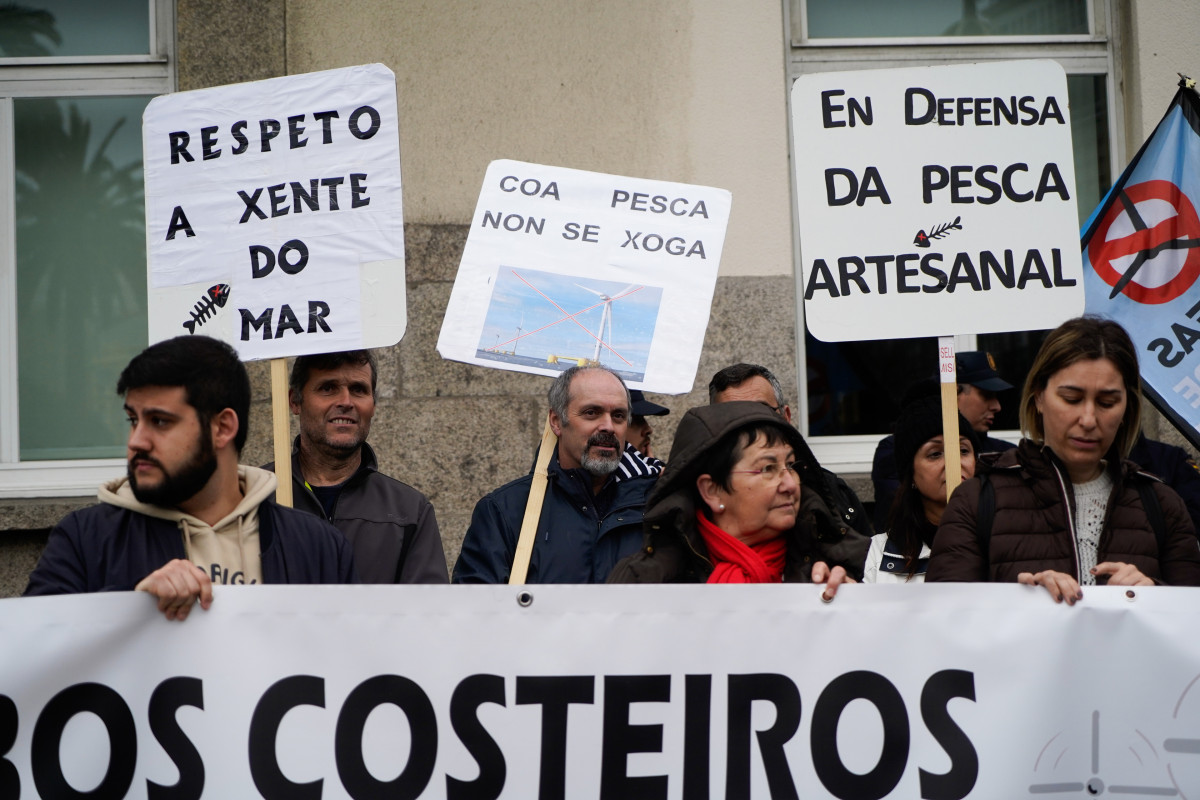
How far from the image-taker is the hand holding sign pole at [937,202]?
11.0 feet

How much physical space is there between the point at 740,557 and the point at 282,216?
1660 millimetres

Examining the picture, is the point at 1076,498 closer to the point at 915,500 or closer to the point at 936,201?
the point at 915,500

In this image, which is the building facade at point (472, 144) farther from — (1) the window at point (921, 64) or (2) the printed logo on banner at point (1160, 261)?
(2) the printed logo on banner at point (1160, 261)

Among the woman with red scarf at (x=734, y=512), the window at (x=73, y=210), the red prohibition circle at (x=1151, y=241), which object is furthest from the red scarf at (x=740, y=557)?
the window at (x=73, y=210)

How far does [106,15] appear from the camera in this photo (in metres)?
5.64

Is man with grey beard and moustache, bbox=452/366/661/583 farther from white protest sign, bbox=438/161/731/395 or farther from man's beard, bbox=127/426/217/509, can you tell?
man's beard, bbox=127/426/217/509

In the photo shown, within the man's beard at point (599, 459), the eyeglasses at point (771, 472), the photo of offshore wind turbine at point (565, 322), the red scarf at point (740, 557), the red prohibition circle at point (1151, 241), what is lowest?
the red scarf at point (740, 557)

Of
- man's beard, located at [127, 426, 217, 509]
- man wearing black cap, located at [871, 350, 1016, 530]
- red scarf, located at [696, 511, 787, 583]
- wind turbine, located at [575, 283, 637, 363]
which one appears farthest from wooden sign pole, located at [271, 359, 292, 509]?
man wearing black cap, located at [871, 350, 1016, 530]

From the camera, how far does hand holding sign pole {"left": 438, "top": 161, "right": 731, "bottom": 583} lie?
3613 millimetres

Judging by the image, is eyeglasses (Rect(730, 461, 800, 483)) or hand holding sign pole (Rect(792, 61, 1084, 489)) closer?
eyeglasses (Rect(730, 461, 800, 483))

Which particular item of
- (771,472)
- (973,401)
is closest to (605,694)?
(771,472)

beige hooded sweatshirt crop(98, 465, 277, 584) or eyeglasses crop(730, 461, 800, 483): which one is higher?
eyeglasses crop(730, 461, 800, 483)

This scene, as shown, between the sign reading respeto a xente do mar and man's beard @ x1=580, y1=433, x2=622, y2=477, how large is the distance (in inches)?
33.1

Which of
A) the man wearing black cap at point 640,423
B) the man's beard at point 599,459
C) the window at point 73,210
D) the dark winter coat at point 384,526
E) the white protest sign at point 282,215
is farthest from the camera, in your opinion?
the window at point 73,210
